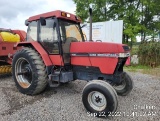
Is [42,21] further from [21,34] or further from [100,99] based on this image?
[21,34]

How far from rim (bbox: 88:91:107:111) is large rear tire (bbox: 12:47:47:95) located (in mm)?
1317

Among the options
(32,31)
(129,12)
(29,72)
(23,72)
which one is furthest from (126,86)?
(129,12)

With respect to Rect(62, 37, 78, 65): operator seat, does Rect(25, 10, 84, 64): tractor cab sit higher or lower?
higher

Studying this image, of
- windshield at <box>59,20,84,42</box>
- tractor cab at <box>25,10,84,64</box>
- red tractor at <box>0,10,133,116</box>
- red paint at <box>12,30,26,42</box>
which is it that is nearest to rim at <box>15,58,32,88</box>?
red tractor at <box>0,10,133,116</box>

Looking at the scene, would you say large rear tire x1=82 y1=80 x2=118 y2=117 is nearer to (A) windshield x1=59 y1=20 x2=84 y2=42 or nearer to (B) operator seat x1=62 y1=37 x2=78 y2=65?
(B) operator seat x1=62 y1=37 x2=78 y2=65

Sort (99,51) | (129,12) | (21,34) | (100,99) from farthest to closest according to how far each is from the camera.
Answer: (129,12) < (21,34) < (99,51) < (100,99)

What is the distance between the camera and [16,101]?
159 inches

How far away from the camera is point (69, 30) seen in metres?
4.43

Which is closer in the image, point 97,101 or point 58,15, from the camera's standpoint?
point 97,101

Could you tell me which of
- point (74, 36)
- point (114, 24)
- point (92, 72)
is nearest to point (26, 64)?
point (74, 36)

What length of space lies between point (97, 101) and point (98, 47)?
110 cm

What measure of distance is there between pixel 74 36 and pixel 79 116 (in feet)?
6.51

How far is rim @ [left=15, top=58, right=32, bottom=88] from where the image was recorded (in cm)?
466

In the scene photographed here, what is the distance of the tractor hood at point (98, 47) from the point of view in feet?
11.8
